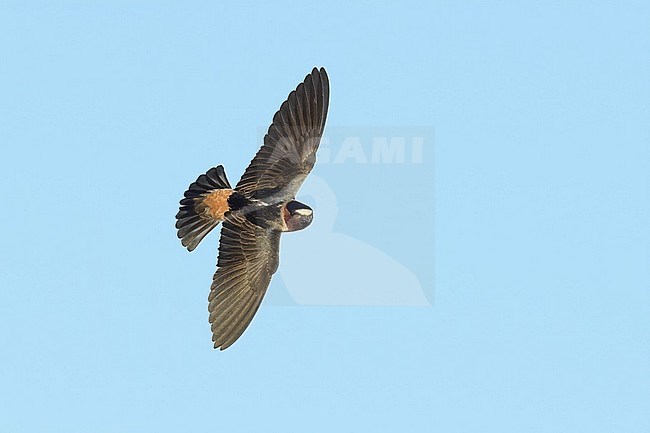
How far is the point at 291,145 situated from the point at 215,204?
103cm

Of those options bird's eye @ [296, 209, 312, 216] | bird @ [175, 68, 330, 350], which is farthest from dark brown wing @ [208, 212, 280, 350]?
bird's eye @ [296, 209, 312, 216]

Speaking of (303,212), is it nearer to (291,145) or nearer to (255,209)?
(255,209)

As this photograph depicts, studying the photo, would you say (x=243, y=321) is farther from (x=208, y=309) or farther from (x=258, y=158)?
(x=258, y=158)

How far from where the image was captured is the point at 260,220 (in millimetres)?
19281

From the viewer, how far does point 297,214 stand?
1908 cm

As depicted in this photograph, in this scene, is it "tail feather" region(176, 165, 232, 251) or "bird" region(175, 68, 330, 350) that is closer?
"bird" region(175, 68, 330, 350)

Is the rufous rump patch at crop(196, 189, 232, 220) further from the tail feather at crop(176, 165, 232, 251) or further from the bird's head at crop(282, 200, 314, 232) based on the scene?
the bird's head at crop(282, 200, 314, 232)

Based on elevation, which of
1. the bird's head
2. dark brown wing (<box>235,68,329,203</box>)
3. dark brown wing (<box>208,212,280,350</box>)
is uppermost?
dark brown wing (<box>235,68,329,203</box>)

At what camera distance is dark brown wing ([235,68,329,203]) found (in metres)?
19.0

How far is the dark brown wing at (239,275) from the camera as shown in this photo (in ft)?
62.6

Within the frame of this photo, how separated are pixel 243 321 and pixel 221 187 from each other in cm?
146

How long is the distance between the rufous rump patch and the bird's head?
65 cm

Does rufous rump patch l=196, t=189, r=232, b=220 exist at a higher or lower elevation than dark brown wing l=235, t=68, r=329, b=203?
lower

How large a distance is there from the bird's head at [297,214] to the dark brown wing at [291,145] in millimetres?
163
